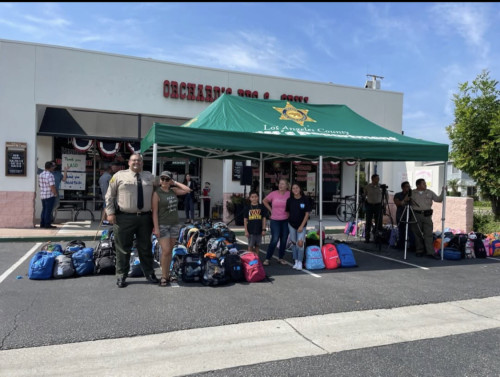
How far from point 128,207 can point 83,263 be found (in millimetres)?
1532

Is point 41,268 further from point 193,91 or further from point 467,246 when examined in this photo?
point 467,246

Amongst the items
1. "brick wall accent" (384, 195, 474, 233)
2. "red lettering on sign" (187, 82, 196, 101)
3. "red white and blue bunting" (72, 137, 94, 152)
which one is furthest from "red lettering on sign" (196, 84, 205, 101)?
"brick wall accent" (384, 195, 474, 233)

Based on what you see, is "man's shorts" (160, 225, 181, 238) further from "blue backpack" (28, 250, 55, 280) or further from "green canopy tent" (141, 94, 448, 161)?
"blue backpack" (28, 250, 55, 280)

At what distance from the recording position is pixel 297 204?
7324 millimetres

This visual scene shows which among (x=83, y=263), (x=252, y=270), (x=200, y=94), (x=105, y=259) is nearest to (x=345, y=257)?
(x=252, y=270)

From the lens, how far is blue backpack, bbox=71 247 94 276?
6355 mm

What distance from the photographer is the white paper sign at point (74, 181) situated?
13797 millimetres

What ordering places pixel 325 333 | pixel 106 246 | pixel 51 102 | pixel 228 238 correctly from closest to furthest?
1. pixel 325 333
2. pixel 106 246
3. pixel 228 238
4. pixel 51 102

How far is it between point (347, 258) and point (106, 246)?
177 inches

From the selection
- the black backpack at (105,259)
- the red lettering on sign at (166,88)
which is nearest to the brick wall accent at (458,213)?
the red lettering on sign at (166,88)

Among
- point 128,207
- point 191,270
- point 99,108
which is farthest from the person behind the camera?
point 99,108

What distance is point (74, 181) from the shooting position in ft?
45.6

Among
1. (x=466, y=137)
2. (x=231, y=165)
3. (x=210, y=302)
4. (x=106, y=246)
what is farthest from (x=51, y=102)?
(x=466, y=137)

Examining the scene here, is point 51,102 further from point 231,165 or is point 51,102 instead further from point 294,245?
point 294,245
